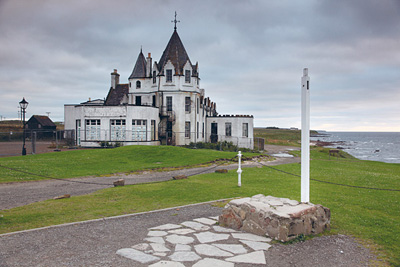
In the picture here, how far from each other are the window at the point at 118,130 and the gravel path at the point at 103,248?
2864 cm

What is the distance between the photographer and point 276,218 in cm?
664

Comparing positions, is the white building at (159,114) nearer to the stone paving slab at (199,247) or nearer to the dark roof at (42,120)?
the dark roof at (42,120)

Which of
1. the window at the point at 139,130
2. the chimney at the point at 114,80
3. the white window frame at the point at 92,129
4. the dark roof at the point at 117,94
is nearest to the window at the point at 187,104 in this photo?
the window at the point at 139,130

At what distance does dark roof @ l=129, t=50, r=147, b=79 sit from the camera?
41.8 meters

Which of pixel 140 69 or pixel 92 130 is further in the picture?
pixel 140 69

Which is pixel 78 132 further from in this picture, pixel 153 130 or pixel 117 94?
pixel 117 94

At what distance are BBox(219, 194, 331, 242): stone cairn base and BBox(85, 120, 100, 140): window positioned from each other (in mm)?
31150

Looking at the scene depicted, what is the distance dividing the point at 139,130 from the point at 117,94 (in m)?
11.0

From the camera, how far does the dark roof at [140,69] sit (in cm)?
4184

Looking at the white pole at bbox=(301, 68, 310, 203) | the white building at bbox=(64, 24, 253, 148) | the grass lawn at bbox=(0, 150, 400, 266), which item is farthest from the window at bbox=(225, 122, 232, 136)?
the white pole at bbox=(301, 68, 310, 203)

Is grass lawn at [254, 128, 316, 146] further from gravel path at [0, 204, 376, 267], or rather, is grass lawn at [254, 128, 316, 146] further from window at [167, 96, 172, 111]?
gravel path at [0, 204, 376, 267]

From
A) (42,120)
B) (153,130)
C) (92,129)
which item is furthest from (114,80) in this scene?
(42,120)

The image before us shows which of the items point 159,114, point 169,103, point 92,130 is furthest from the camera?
point 169,103

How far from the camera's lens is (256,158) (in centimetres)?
2841
